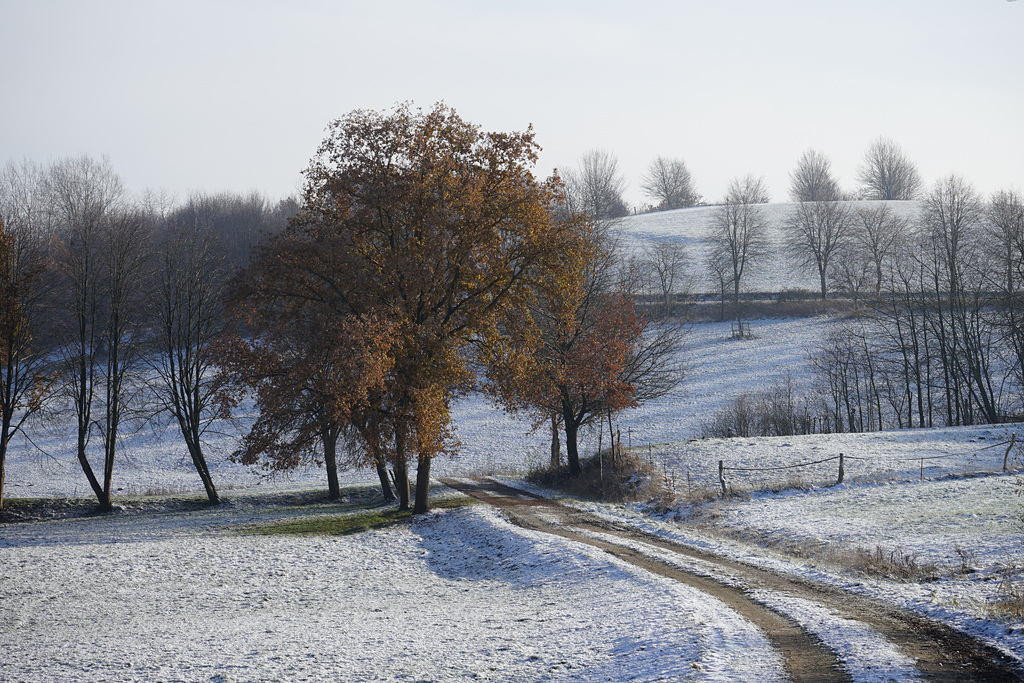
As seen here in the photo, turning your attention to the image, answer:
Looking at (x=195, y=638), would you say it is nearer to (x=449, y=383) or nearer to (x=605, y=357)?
(x=449, y=383)

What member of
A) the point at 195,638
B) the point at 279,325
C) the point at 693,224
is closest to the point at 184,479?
the point at 279,325

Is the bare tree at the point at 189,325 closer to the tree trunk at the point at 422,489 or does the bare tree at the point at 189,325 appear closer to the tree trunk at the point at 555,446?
the tree trunk at the point at 422,489

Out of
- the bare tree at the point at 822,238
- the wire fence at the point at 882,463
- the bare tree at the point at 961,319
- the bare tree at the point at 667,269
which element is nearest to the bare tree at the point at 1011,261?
the bare tree at the point at 961,319

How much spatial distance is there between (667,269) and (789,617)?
2683 inches

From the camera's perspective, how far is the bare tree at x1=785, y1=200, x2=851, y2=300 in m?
75.1

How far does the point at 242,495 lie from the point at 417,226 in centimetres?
1969

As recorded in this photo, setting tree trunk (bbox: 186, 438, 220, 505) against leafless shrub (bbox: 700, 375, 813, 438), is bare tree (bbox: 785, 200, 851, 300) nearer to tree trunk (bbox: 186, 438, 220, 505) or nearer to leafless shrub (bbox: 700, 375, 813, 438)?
leafless shrub (bbox: 700, 375, 813, 438)

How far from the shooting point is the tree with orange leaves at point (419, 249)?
21859 millimetres

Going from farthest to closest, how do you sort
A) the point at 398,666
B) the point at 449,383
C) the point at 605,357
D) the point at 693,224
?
the point at 693,224
the point at 605,357
the point at 449,383
the point at 398,666

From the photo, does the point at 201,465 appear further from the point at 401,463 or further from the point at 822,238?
the point at 822,238

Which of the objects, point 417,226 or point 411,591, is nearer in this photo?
point 411,591

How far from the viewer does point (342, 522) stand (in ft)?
81.4

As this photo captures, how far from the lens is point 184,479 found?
139 feet

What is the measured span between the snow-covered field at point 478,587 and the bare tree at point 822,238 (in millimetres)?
45415
